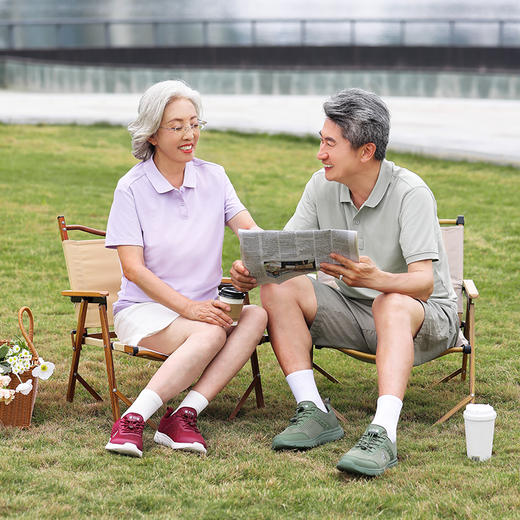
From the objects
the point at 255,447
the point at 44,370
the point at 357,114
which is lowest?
the point at 255,447

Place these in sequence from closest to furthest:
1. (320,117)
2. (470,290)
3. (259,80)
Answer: (470,290), (320,117), (259,80)

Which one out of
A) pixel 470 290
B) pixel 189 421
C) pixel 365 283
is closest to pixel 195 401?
pixel 189 421

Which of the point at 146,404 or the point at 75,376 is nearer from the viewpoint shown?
the point at 146,404

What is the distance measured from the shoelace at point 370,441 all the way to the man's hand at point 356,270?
0.58 metres

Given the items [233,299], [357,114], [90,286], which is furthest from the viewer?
[90,286]

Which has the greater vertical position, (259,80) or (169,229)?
(259,80)

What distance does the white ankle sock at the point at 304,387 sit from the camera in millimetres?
3654

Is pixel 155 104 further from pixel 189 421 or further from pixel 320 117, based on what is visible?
pixel 320 117

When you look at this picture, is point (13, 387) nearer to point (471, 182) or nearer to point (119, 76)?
point (471, 182)

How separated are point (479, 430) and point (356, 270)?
0.73 m

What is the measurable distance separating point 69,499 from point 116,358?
196cm

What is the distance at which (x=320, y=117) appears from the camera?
15.4 metres

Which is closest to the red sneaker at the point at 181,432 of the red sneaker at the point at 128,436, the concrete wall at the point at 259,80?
the red sneaker at the point at 128,436

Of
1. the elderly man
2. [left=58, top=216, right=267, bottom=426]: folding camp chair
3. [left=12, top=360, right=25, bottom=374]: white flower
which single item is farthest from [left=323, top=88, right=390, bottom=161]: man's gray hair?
[left=12, top=360, right=25, bottom=374]: white flower
